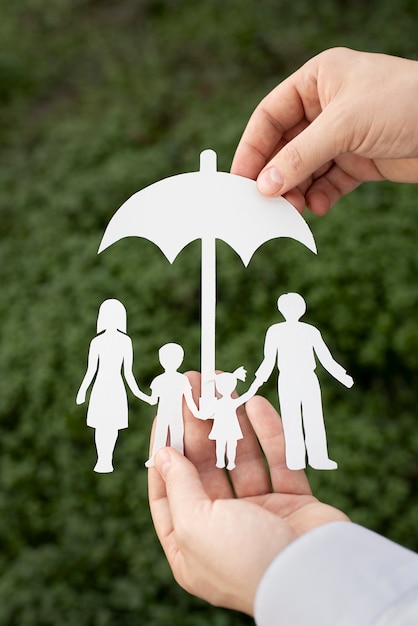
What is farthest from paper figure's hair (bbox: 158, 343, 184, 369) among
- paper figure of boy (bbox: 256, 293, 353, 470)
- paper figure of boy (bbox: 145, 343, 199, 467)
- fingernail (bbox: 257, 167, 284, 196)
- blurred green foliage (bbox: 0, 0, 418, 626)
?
blurred green foliage (bbox: 0, 0, 418, 626)

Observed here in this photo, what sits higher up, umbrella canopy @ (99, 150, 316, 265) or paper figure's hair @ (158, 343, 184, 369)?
umbrella canopy @ (99, 150, 316, 265)

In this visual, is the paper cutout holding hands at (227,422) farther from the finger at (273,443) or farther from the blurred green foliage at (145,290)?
the blurred green foliage at (145,290)

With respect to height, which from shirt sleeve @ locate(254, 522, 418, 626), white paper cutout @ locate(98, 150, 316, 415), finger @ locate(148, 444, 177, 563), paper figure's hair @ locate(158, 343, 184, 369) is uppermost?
white paper cutout @ locate(98, 150, 316, 415)

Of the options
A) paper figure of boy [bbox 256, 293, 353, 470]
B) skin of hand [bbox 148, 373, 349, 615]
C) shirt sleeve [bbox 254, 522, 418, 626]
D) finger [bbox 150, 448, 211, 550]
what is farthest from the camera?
paper figure of boy [bbox 256, 293, 353, 470]

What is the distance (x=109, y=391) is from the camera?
1849 millimetres

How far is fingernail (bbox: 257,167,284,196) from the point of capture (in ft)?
5.95

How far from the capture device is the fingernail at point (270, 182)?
71.4 inches

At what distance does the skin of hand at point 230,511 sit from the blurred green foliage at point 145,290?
1.20 metres

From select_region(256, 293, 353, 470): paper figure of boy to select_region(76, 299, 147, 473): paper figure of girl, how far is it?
0.43m

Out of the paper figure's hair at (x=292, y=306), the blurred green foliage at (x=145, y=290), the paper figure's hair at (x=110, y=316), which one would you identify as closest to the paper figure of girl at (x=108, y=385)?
the paper figure's hair at (x=110, y=316)

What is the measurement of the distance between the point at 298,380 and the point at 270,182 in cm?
61

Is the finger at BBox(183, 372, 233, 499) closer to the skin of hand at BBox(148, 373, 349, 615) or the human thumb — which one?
the skin of hand at BBox(148, 373, 349, 615)

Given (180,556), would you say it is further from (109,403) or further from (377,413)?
(377,413)

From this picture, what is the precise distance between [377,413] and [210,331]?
68.2 inches
